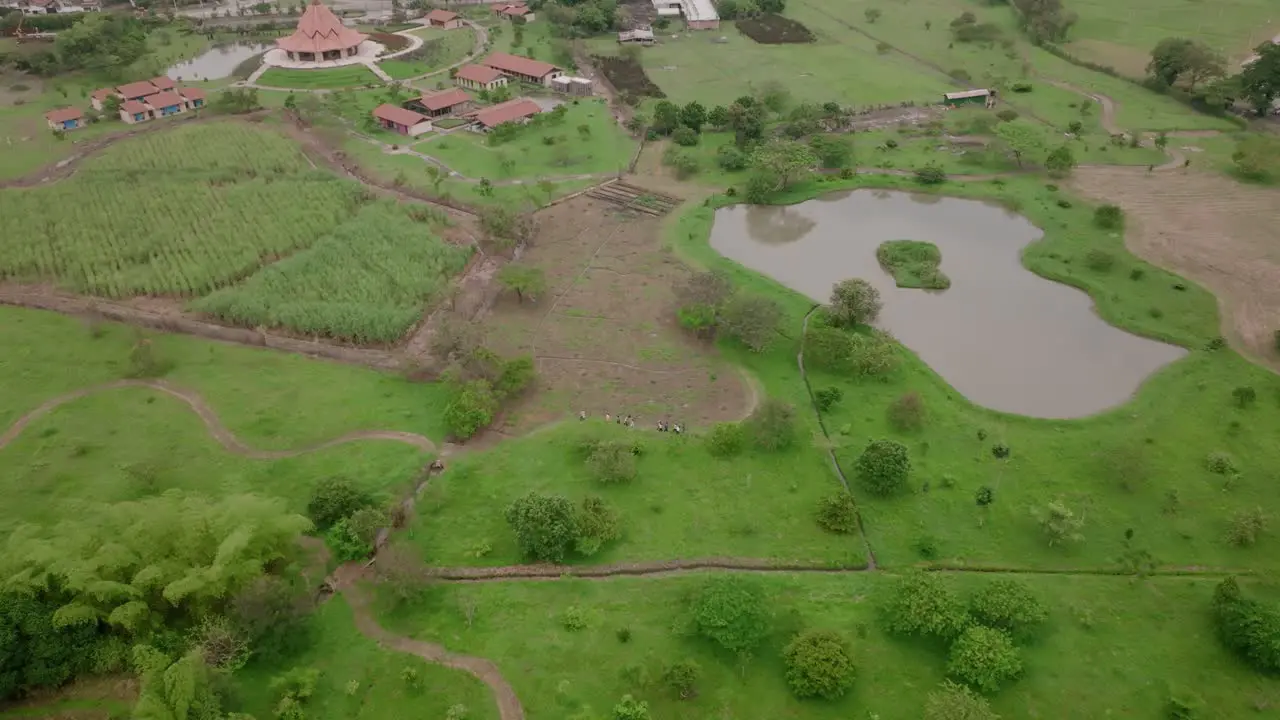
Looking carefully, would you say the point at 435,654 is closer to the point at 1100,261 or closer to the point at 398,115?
the point at 1100,261

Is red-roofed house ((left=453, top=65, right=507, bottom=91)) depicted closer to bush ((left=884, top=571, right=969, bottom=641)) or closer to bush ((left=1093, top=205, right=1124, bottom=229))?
bush ((left=1093, top=205, right=1124, bottom=229))

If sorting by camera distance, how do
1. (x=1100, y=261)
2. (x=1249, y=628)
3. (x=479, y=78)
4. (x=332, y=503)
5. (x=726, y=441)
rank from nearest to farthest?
(x=1249, y=628)
(x=332, y=503)
(x=726, y=441)
(x=1100, y=261)
(x=479, y=78)

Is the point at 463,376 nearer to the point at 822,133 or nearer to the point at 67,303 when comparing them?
the point at 67,303

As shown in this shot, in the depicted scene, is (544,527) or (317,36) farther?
(317,36)

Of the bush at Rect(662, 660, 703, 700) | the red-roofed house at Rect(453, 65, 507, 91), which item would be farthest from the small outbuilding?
the bush at Rect(662, 660, 703, 700)

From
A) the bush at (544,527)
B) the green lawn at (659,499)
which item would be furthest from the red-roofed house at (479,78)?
the bush at (544,527)

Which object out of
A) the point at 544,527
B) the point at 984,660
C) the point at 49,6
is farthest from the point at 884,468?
the point at 49,6

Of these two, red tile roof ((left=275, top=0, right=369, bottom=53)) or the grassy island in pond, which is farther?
red tile roof ((left=275, top=0, right=369, bottom=53))
